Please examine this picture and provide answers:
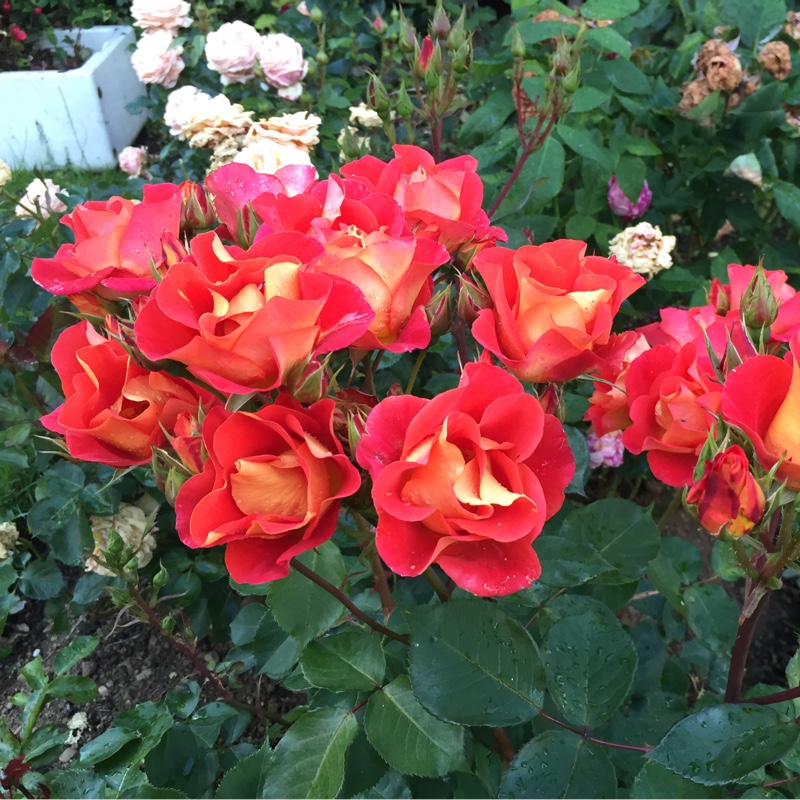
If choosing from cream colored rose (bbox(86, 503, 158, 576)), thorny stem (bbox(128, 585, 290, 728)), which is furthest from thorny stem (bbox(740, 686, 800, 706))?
cream colored rose (bbox(86, 503, 158, 576))

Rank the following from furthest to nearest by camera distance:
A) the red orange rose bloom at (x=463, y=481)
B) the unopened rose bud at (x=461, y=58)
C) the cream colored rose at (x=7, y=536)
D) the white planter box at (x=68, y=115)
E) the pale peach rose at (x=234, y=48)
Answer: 1. the white planter box at (x=68, y=115)
2. the pale peach rose at (x=234, y=48)
3. the cream colored rose at (x=7, y=536)
4. the unopened rose bud at (x=461, y=58)
5. the red orange rose bloom at (x=463, y=481)

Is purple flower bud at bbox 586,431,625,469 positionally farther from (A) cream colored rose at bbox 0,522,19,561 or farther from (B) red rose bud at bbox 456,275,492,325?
(A) cream colored rose at bbox 0,522,19,561

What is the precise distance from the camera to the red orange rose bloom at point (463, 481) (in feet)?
1.55

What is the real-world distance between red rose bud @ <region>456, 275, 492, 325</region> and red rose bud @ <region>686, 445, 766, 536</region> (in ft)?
0.82

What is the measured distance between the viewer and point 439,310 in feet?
2.09

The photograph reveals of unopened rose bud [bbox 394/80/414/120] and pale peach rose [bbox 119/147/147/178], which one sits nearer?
unopened rose bud [bbox 394/80/414/120]

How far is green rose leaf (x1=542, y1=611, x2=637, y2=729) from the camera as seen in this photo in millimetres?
677

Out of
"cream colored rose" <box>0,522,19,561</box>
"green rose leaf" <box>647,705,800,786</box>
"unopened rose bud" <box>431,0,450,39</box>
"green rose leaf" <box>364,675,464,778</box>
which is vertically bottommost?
"cream colored rose" <box>0,522,19,561</box>

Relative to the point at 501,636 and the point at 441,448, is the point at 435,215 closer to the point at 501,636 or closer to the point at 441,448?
the point at 441,448

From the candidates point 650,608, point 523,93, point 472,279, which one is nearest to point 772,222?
point 523,93

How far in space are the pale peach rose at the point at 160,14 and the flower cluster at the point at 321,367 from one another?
162 centimetres

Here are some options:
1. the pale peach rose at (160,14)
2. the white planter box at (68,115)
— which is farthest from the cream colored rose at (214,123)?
the white planter box at (68,115)

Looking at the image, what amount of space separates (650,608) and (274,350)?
104 centimetres

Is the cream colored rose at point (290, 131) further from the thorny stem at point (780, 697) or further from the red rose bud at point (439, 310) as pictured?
the thorny stem at point (780, 697)
